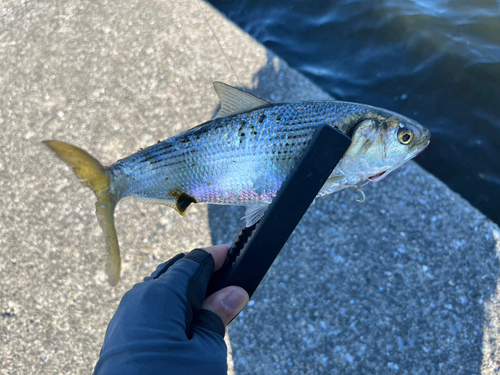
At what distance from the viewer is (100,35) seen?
3568mm

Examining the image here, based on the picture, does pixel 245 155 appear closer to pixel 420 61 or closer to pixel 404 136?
pixel 404 136

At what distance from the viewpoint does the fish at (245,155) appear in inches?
68.6

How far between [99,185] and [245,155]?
33.0 inches

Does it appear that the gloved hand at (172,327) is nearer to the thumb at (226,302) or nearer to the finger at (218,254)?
the thumb at (226,302)

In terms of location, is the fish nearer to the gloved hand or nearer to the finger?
the gloved hand

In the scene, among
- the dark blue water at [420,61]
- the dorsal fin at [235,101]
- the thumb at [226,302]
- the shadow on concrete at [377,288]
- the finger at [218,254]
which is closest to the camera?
the thumb at [226,302]

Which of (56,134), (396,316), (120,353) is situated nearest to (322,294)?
(396,316)

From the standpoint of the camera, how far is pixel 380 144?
1.74 m

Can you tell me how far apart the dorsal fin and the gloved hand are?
3.02 feet

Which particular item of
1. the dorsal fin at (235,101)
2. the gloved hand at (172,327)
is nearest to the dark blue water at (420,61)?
the dorsal fin at (235,101)

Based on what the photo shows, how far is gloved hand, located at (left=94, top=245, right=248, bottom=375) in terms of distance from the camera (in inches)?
54.9

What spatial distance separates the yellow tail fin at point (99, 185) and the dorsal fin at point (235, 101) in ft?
2.55

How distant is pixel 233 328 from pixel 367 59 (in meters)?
3.66

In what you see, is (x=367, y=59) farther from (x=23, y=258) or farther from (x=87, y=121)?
(x=23, y=258)
